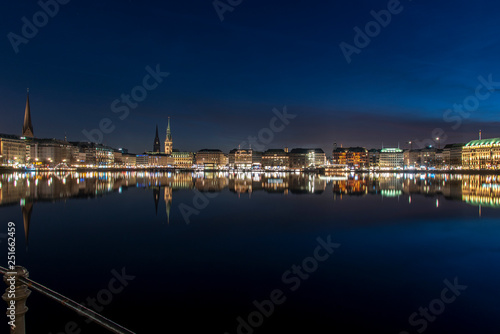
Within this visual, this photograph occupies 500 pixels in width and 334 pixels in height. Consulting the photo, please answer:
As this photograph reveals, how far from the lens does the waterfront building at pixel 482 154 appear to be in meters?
132

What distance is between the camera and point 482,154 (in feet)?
461

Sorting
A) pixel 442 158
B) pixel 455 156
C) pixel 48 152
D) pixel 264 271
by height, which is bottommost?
pixel 264 271

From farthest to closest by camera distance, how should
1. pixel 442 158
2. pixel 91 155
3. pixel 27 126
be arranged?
pixel 442 158 → pixel 91 155 → pixel 27 126

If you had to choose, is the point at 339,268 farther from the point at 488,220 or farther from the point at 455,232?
the point at 488,220

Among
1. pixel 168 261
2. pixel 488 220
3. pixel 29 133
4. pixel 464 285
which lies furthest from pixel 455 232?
pixel 29 133

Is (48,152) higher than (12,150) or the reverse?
higher

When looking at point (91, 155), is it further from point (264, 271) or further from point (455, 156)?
point (264, 271)

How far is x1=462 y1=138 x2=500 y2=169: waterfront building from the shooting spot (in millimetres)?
131775

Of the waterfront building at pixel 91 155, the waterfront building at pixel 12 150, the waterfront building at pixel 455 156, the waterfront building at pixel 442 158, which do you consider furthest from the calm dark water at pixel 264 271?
the waterfront building at pixel 442 158

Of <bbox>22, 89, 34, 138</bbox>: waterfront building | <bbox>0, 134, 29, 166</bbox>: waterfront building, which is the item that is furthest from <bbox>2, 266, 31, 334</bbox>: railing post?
<bbox>22, 89, 34, 138</bbox>: waterfront building

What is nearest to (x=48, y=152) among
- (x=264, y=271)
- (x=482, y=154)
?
(x=264, y=271)

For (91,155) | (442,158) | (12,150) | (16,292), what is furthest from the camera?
(442,158)

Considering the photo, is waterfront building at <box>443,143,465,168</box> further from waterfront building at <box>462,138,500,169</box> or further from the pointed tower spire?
the pointed tower spire

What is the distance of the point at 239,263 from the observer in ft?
34.6
